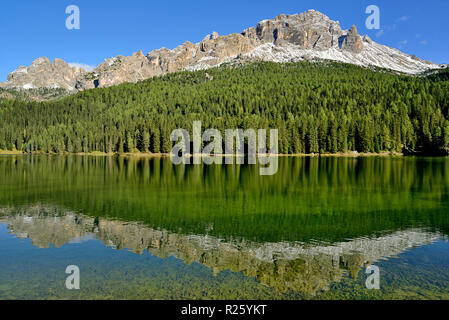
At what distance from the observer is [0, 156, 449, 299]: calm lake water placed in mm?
15484

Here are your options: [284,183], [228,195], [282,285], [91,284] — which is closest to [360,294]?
[282,285]

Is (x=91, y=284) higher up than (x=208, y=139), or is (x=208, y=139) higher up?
(x=208, y=139)

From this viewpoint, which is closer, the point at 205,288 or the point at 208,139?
the point at 205,288

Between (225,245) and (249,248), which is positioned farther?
(225,245)

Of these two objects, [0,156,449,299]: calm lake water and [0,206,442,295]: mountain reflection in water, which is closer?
[0,156,449,299]: calm lake water

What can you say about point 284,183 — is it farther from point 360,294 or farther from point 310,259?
point 360,294

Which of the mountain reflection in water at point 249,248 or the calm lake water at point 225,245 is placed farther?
the mountain reflection in water at point 249,248

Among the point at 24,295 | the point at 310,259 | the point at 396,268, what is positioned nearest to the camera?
the point at 24,295

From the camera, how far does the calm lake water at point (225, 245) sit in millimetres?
15484

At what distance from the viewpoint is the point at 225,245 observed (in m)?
21.5

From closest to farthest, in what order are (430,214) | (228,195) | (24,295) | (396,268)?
(24,295)
(396,268)
(430,214)
(228,195)
